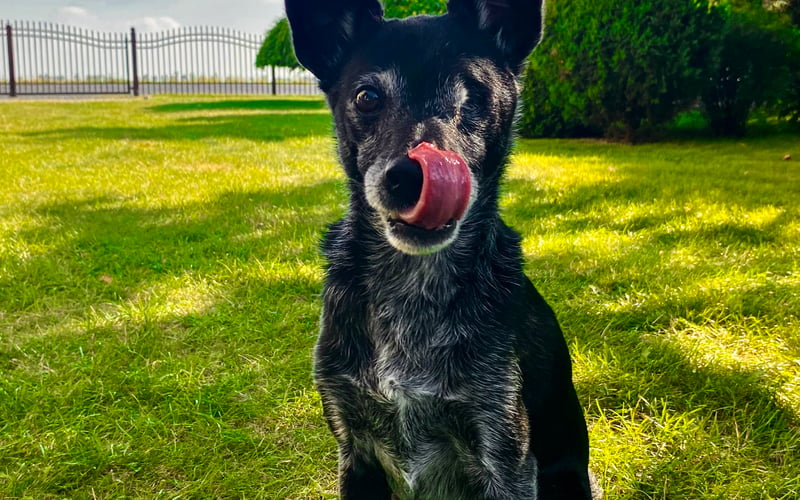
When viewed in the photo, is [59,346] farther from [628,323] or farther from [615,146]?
A: [615,146]

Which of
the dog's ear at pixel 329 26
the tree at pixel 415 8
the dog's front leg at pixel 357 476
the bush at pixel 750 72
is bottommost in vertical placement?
the dog's front leg at pixel 357 476

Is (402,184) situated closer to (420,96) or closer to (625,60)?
(420,96)

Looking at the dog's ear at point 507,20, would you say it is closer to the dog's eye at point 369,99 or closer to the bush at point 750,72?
the dog's eye at point 369,99

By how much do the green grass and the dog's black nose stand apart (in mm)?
622

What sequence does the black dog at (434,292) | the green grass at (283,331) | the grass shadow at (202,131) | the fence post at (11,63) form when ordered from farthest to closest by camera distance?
1. the fence post at (11,63)
2. the grass shadow at (202,131)
3. the green grass at (283,331)
4. the black dog at (434,292)

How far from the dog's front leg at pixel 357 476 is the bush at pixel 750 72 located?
461 inches

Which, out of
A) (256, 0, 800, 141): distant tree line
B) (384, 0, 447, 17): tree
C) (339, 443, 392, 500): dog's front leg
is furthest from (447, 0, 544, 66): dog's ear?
(384, 0, 447, 17): tree

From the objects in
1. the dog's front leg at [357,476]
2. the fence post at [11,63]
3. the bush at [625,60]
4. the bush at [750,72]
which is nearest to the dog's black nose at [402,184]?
the dog's front leg at [357,476]

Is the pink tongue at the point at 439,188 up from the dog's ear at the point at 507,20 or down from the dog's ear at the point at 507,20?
down

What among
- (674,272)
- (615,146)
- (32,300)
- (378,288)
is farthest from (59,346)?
(615,146)

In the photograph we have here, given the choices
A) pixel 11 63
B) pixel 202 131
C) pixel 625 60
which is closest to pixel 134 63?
pixel 11 63

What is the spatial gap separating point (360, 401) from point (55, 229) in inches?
185

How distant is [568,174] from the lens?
796 cm

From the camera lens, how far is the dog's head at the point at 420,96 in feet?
5.59
